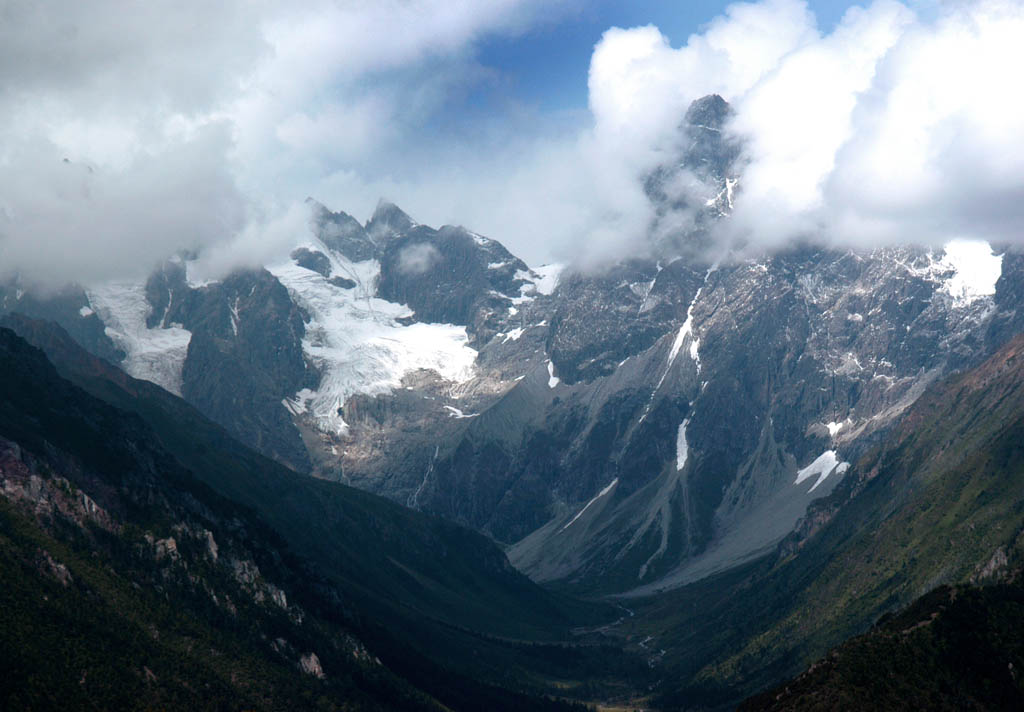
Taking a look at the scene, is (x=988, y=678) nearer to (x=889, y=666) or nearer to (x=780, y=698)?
(x=889, y=666)

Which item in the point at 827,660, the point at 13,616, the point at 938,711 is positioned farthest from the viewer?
the point at 13,616

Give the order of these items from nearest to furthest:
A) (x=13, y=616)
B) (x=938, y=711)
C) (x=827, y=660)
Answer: (x=938, y=711), (x=827, y=660), (x=13, y=616)

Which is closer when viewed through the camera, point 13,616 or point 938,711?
point 938,711

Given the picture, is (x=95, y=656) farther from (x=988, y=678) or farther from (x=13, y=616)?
(x=988, y=678)

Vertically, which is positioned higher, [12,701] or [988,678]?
[12,701]

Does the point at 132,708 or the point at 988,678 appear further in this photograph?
the point at 132,708

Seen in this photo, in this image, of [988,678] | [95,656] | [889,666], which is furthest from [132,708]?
[988,678]

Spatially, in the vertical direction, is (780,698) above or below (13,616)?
below

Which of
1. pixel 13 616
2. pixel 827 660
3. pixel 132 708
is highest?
pixel 13 616

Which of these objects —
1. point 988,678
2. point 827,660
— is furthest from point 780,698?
point 988,678

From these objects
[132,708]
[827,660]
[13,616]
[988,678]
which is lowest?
[988,678]
